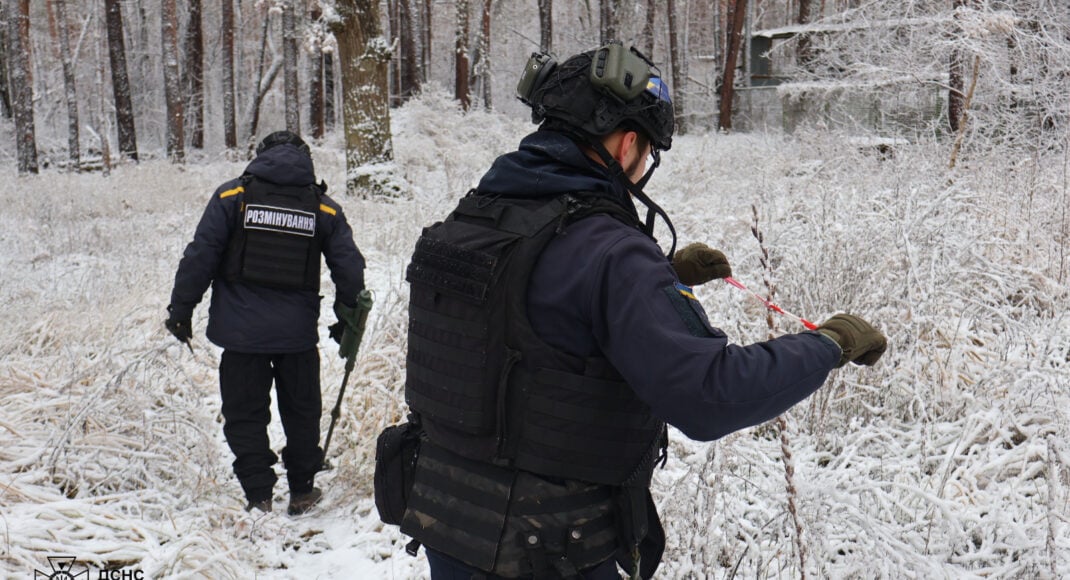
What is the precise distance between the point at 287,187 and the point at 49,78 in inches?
1441

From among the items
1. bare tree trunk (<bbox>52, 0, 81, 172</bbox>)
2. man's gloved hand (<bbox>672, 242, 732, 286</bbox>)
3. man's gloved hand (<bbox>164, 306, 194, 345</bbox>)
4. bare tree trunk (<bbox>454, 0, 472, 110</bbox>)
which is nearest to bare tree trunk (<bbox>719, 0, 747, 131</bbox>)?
bare tree trunk (<bbox>454, 0, 472, 110</bbox>)

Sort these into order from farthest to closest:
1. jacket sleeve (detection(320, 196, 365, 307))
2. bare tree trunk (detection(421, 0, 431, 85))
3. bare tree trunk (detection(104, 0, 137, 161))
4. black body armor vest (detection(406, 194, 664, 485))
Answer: bare tree trunk (detection(421, 0, 431, 85))
bare tree trunk (detection(104, 0, 137, 161))
jacket sleeve (detection(320, 196, 365, 307))
black body armor vest (detection(406, 194, 664, 485))

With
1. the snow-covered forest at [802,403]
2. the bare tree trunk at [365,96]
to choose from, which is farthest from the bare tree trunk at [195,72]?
the snow-covered forest at [802,403]

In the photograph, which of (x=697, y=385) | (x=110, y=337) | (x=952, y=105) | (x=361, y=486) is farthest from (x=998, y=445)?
(x=952, y=105)

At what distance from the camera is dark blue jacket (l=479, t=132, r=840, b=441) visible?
164 centimetres

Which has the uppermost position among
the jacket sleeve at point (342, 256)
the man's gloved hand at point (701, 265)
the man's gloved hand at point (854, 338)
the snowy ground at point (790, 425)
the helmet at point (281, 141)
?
the helmet at point (281, 141)

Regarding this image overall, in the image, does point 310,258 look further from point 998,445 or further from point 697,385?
point 998,445

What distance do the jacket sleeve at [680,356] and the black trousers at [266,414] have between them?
2.86m

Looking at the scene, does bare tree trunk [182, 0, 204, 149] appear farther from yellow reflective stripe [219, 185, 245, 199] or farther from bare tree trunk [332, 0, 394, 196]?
yellow reflective stripe [219, 185, 245, 199]

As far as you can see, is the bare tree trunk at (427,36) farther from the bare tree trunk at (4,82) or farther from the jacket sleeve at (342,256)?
the jacket sleeve at (342,256)

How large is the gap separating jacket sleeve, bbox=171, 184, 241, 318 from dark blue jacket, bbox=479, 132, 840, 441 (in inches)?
105

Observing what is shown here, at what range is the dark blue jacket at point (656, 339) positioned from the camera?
5.38 feet

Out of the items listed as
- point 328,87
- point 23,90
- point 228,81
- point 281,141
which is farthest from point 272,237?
point 328,87

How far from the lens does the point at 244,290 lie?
13.4 ft
